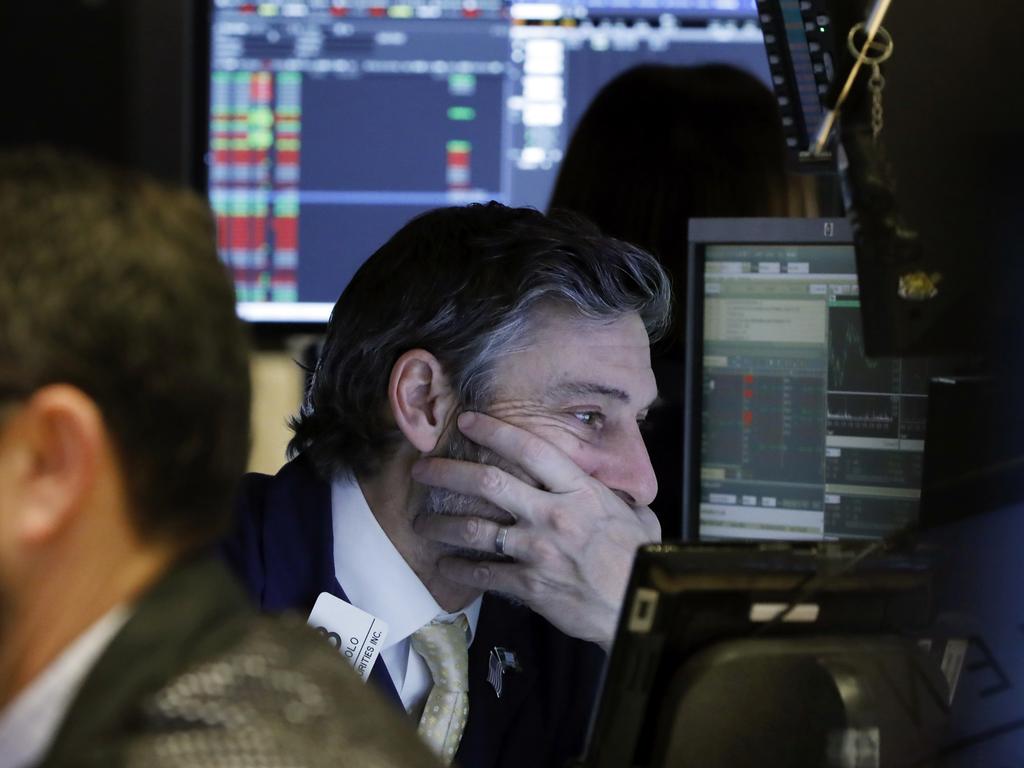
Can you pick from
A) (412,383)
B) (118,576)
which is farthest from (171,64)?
(118,576)

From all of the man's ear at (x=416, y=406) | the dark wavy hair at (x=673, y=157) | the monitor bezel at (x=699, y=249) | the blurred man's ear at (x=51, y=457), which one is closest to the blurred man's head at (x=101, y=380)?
the blurred man's ear at (x=51, y=457)

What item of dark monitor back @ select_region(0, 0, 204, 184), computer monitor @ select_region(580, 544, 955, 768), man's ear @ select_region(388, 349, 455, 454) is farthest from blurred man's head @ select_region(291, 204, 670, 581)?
computer monitor @ select_region(580, 544, 955, 768)

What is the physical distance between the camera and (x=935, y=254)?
124 centimetres

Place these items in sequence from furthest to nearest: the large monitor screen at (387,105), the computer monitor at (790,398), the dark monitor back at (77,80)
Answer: the large monitor screen at (387,105) → the dark monitor back at (77,80) → the computer monitor at (790,398)

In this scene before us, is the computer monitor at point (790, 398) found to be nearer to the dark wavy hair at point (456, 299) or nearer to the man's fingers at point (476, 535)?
the dark wavy hair at point (456, 299)

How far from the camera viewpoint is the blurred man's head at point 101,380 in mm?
820

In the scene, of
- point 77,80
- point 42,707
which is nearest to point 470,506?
point 77,80

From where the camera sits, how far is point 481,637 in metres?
1.75

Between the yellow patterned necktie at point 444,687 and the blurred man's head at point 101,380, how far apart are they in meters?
0.78

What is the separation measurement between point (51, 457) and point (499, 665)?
98 centimetres

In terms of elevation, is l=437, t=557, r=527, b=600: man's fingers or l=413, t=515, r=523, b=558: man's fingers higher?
l=413, t=515, r=523, b=558: man's fingers

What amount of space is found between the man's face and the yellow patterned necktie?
0.49ft

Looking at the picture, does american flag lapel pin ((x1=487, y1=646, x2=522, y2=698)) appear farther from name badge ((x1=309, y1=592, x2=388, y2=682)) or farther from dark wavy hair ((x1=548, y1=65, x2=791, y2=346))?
dark wavy hair ((x1=548, y1=65, x2=791, y2=346))

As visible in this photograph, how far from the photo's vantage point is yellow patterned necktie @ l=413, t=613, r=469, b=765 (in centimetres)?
162
